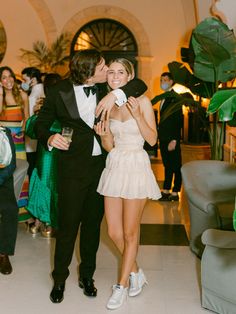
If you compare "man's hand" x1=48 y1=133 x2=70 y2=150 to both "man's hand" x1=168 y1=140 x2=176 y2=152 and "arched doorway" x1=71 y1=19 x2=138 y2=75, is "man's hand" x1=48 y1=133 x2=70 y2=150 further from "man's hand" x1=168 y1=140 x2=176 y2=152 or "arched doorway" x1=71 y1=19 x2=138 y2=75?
"arched doorway" x1=71 y1=19 x2=138 y2=75

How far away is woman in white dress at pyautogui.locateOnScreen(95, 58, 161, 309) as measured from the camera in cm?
317

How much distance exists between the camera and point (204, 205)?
3768 mm

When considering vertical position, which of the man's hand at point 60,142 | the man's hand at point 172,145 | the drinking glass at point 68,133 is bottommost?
the man's hand at point 172,145

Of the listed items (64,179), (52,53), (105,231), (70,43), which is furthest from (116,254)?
(70,43)

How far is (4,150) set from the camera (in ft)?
12.4

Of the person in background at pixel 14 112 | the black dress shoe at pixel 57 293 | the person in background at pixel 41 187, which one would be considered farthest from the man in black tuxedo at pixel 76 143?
the person in background at pixel 14 112

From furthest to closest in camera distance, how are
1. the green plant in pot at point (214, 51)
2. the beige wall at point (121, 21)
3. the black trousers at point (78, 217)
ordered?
the beige wall at point (121, 21)
the green plant in pot at point (214, 51)
the black trousers at point (78, 217)

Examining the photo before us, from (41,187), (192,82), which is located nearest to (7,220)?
(41,187)

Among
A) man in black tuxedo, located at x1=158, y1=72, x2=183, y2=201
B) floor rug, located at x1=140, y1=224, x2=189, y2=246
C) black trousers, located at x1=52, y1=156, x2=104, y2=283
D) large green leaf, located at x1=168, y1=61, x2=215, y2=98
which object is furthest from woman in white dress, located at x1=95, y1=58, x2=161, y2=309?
man in black tuxedo, located at x1=158, y1=72, x2=183, y2=201

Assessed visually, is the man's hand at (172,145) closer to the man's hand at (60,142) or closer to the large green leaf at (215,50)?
the large green leaf at (215,50)

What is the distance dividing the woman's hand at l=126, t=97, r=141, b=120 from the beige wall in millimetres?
10733

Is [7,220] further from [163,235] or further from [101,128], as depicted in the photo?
[163,235]

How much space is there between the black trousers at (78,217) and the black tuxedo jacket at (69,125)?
0.23 ft

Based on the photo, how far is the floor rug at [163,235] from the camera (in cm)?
476
